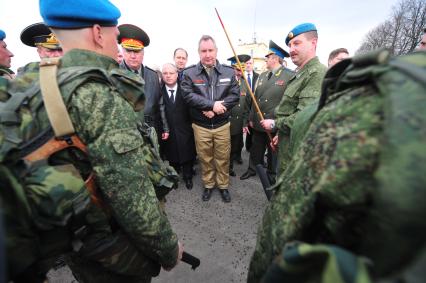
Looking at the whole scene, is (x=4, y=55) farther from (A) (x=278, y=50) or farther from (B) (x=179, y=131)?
(A) (x=278, y=50)

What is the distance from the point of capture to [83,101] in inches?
38.7

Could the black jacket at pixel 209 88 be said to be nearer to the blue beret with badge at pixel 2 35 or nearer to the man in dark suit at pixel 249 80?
the man in dark suit at pixel 249 80

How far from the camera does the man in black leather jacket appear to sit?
3459 millimetres

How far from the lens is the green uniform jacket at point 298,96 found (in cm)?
244

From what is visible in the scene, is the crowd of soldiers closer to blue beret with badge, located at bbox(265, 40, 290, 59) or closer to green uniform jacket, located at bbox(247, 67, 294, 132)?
green uniform jacket, located at bbox(247, 67, 294, 132)

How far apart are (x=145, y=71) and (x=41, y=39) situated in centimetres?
132

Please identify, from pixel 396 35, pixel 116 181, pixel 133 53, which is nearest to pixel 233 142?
pixel 133 53

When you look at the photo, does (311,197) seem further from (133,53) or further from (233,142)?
(233,142)

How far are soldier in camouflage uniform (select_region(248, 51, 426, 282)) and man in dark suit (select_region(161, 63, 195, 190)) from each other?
10.7 ft

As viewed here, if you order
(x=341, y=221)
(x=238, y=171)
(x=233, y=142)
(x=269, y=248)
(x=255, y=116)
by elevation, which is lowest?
(x=238, y=171)

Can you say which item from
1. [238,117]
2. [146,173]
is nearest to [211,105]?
[238,117]

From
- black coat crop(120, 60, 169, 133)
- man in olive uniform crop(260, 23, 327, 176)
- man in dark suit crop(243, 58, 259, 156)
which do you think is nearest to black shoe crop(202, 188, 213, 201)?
black coat crop(120, 60, 169, 133)

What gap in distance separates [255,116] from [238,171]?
1162 millimetres

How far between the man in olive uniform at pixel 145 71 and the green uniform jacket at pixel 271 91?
1628mm
